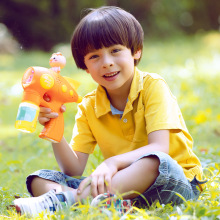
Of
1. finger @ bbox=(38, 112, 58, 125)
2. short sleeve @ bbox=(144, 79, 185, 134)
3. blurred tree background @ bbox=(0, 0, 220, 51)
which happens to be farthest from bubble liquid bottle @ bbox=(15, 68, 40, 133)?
blurred tree background @ bbox=(0, 0, 220, 51)

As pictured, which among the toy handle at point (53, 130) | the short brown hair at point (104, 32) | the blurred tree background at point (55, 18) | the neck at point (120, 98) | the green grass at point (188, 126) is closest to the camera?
the green grass at point (188, 126)

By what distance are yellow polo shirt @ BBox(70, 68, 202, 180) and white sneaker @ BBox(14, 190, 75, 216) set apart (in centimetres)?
39

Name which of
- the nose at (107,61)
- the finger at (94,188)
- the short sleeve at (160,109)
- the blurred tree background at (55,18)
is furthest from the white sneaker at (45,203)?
the blurred tree background at (55,18)

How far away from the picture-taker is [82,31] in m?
1.93

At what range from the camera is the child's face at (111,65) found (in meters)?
1.89

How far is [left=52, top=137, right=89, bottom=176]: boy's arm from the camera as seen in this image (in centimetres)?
193

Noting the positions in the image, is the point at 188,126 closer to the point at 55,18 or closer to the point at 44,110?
the point at 44,110

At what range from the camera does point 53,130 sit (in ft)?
5.86

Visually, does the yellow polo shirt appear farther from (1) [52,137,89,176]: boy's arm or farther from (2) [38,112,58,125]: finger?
(2) [38,112,58,125]: finger

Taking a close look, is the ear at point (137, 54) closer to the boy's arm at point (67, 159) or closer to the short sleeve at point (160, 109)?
the short sleeve at point (160, 109)

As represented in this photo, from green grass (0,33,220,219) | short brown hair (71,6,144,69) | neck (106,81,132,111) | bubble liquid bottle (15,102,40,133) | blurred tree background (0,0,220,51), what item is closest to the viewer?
green grass (0,33,220,219)

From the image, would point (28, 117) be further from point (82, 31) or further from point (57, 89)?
point (82, 31)

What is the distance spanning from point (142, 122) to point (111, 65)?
0.96 feet

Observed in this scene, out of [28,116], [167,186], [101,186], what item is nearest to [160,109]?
[167,186]
